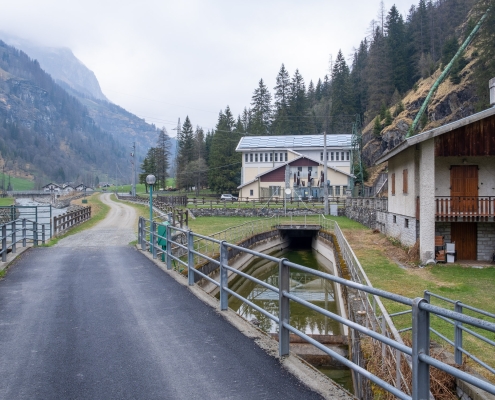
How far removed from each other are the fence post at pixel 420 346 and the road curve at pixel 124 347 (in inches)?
54.2

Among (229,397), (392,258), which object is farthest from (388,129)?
(229,397)

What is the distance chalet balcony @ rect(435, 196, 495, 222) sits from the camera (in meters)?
18.5

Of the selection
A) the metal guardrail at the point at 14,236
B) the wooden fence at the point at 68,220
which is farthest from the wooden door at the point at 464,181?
the wooden fence at the point at 68,220

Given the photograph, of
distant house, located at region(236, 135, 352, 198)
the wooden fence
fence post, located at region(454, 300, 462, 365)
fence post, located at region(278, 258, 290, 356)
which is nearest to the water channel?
fence post, located at region(454, 300, 462, 365)

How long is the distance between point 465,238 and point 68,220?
21481 millimetres

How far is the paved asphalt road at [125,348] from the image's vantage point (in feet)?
14.7

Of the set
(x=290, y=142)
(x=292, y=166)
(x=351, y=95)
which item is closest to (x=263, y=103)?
(x=351, y=95)

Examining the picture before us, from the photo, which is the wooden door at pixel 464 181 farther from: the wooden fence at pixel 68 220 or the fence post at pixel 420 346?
the wooden fence at pixel 68 220

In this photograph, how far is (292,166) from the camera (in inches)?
2475

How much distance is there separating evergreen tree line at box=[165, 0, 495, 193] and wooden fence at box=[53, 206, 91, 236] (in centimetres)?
4702

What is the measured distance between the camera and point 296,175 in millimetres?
63000

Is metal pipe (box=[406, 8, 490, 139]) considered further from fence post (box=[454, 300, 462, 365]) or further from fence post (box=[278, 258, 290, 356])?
fence post (box=[278, 258, 290, 356])

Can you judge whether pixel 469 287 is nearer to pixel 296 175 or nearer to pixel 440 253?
pixel 440 253

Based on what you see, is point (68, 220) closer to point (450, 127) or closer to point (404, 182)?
point (404, 182)
